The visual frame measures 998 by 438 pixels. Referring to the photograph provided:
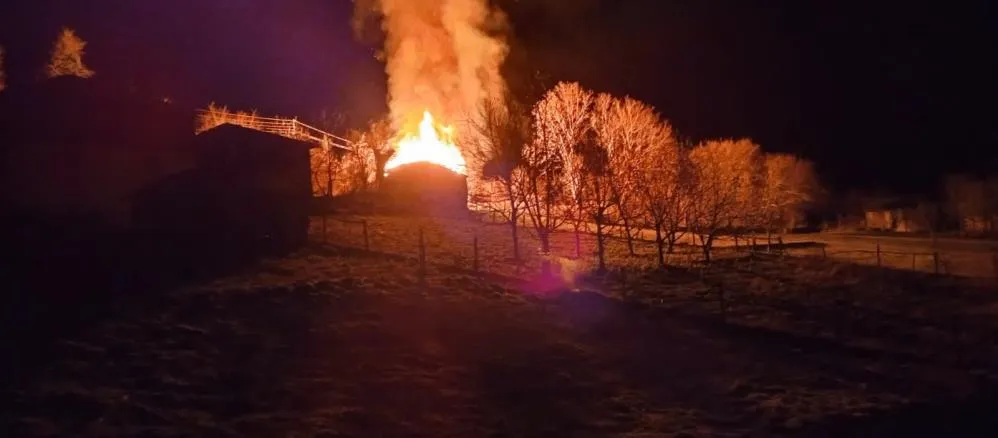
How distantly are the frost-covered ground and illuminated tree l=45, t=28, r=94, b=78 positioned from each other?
109 ft

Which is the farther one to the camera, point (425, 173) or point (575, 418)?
point (425, 173)

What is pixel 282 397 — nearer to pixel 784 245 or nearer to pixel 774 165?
pixel 784 245

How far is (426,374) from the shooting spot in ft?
49.9

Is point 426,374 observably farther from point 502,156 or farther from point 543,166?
point 502,156

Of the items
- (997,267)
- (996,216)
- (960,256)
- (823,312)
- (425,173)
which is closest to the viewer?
(823,312)

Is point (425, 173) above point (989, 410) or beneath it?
above

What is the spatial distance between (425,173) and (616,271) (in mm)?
28580

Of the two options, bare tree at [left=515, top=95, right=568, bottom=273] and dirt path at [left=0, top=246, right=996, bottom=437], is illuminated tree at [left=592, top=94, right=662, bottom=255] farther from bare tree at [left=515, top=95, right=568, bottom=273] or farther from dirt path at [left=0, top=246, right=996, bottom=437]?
dirt path at [left=0, top=246, right=996, bottom=437]

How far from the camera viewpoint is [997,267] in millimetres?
29875

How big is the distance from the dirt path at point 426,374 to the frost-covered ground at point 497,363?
0.18 feet

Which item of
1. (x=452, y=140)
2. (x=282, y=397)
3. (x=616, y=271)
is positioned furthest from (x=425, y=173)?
(x=282, y=397)

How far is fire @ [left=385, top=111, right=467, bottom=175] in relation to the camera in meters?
63.6

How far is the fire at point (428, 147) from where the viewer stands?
63.6m

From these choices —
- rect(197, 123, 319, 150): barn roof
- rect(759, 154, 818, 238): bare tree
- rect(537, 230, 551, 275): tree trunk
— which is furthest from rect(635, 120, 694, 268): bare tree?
rect(759, 154, 818, 238): bare tree
